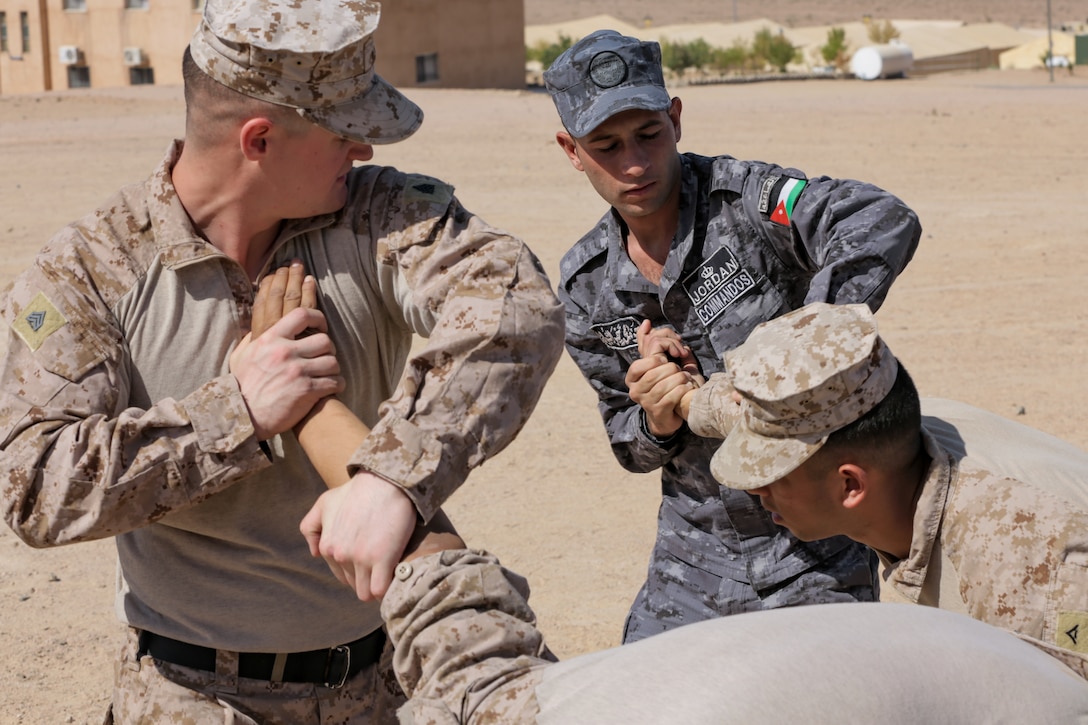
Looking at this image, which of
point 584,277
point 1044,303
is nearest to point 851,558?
point 584,277

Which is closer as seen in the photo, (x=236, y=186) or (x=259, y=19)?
(x=259, y=19)

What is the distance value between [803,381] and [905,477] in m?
0.37

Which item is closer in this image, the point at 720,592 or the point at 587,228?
the point at 720,592

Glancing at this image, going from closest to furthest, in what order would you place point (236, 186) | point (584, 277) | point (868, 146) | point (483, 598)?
1. point (483, 598)
2. point (236, 186)
3. point (584, 277)
4. point (868, 146)

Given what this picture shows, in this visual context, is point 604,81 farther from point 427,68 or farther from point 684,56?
point 684,56

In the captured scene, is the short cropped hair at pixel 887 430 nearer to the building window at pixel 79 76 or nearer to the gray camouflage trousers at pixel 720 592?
the gray camouflage trousers at pixel 720 592

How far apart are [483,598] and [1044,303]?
9.50 meters

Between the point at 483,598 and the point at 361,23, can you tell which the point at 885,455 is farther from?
the point at 361,23

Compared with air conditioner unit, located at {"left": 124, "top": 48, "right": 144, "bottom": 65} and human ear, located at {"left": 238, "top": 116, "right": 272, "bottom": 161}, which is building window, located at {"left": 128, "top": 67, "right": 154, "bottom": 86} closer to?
air conditioner unit, located at {"left": 124, "top": 48, "right": 144, "bottom": 65}

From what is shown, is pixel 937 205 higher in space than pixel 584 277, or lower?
lower

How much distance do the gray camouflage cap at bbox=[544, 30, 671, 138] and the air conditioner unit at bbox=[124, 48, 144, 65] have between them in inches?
1237

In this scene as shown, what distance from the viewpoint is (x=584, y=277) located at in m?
4.46

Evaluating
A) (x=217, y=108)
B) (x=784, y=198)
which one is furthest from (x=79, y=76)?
(x=217, y=108)

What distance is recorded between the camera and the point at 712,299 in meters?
4.19
